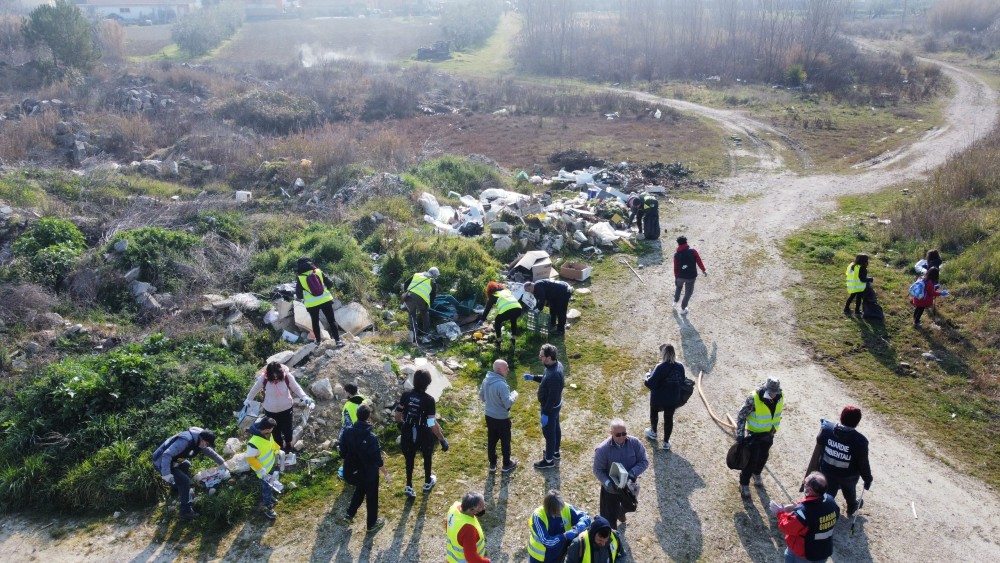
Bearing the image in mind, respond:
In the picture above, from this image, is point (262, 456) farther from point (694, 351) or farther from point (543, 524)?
point (694, 351)

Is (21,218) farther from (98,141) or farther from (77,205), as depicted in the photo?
(98,141)

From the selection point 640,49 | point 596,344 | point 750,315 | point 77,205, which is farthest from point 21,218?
point 640,49

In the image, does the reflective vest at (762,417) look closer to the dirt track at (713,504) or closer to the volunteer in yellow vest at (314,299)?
the dirt track at (713,504)

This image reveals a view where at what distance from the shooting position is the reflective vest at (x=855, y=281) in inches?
415

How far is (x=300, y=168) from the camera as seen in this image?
62.8ft

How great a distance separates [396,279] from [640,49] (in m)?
43.9

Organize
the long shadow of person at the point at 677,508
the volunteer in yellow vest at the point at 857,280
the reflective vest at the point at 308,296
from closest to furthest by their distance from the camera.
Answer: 1. the long shadow of person at the point at 677,508
2. the reflective vest at the point at 308,296
3. the volunteer in yellow vest at the point at 857,280

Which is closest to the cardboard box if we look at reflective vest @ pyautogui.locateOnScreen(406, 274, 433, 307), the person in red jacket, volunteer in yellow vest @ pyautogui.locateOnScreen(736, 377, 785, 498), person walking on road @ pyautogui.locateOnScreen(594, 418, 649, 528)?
reflective vest @ pyautogui.locateOnScreen(406, 274, 433, 307)

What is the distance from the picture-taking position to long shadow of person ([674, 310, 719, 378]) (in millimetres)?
9633

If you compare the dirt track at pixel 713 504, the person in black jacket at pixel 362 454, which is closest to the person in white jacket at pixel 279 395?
the dirt track at pixel 713 504

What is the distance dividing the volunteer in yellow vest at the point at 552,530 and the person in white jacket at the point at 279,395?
3.78 metres

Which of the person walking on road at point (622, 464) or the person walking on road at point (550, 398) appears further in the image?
the person walking on road at point (550, 398)

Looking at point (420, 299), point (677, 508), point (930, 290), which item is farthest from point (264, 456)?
point (930, 290)

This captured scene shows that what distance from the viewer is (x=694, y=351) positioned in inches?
399
